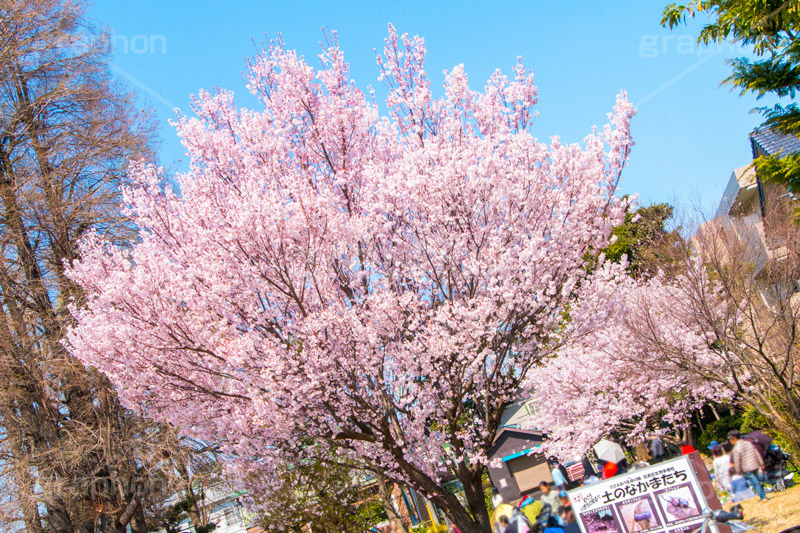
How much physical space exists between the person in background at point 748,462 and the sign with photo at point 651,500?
135 inches

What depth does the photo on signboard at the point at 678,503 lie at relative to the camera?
689 cm

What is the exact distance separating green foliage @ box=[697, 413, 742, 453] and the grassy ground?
33.8 ft

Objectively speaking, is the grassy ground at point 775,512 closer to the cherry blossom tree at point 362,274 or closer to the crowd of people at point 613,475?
the crowd of people at point 613,475

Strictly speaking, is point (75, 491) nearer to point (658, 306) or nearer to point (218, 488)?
point (218, 488)

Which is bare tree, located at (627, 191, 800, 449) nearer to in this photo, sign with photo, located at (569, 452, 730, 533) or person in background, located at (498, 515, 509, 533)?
sign with photo, located at (569, 452, 730, 533)

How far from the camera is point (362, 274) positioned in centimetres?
927

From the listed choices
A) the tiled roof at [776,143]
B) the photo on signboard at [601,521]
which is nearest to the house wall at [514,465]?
the tiled roof at [776,143]

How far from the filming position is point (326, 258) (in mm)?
8891

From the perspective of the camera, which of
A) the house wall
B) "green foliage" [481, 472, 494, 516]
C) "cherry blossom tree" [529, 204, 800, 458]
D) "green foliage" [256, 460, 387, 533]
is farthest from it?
the house wall

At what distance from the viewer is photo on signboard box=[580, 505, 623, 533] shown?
24.0ft

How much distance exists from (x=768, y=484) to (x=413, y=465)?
7.85 meters

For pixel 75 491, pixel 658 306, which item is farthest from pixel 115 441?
pixel 658 306

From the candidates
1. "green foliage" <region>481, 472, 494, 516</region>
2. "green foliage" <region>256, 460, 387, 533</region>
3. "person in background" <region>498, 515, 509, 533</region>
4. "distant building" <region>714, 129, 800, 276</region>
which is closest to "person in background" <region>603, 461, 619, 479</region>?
"person in background" <region>498, 515, 509, 533</region>

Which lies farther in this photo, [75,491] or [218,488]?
[218,488]
